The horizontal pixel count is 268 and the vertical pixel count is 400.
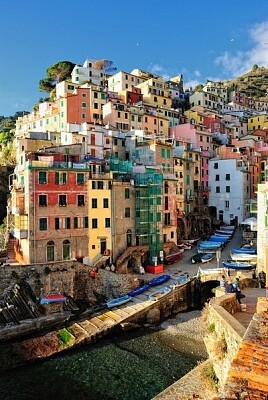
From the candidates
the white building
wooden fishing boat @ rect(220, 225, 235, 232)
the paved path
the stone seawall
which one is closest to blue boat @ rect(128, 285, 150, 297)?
the stone seawall

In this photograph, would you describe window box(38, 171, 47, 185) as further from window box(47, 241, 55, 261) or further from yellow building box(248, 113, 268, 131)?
yellow building box(248, 113, 268, 131)

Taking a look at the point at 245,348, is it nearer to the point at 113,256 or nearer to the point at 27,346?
the point at 27,346

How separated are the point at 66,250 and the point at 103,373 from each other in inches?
612

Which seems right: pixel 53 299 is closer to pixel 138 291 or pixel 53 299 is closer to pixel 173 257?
pixel 138 291

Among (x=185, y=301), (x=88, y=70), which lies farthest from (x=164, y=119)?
(x=185, y=301)

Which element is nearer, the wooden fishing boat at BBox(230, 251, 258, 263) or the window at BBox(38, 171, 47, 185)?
the window at BBox(38, 171, 47, 185)

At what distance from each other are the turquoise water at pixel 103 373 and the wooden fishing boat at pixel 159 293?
5.25 m

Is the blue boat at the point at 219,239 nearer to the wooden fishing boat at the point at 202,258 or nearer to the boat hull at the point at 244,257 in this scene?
the wooden fishing boat at the point at 202,258

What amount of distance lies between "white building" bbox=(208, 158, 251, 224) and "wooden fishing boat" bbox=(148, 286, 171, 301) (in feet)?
89.0

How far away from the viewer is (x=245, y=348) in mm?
7969

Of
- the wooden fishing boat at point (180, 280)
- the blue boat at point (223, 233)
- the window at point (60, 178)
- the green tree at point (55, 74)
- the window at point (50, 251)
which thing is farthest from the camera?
the green tree at point (55, 74)

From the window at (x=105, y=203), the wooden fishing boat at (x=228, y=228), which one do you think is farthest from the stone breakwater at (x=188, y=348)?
the wooden fishing boat at (x=228, y=228)

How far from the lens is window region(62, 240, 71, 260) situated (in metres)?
35.3

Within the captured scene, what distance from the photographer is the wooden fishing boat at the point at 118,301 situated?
3127cm
